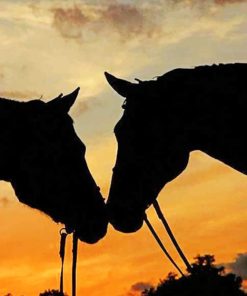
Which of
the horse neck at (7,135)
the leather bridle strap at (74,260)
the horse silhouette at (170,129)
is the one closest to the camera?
the horse silhouette at (170,129)

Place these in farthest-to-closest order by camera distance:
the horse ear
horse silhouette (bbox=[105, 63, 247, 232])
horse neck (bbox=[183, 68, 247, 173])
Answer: the horse ear → horse silhouette (bbox=[105, 63, 247, 232]) → horse neck (bbox=[183, 68, 247, 173])

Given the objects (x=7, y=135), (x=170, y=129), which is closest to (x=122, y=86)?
(x=170, y=129)

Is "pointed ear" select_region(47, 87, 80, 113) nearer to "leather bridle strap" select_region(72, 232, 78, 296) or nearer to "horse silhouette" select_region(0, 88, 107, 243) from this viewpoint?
"horse silhouette" select_region(0, 88, 107, 243)

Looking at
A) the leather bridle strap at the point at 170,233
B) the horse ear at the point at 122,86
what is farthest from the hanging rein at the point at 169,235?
the horse ear at the point at 122,86

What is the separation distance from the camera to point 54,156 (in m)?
11.5

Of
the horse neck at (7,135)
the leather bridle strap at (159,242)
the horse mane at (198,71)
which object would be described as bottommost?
the leather bridle strap at (159,242)

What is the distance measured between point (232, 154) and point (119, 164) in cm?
172

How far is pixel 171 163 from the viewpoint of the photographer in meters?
10.1

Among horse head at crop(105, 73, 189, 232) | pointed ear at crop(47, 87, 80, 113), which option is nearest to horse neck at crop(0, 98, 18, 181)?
pointed ear at crop(47, 87, 80, 113)

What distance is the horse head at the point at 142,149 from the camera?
32.4 ft

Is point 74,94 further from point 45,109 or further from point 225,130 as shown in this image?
point 225,130

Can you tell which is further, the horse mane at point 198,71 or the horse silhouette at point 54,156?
the horse silhouette at point 54,156

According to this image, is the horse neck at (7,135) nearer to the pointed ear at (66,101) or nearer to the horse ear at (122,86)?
the pointed ear at (66,101)

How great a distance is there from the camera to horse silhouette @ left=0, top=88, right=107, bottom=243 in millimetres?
11430
